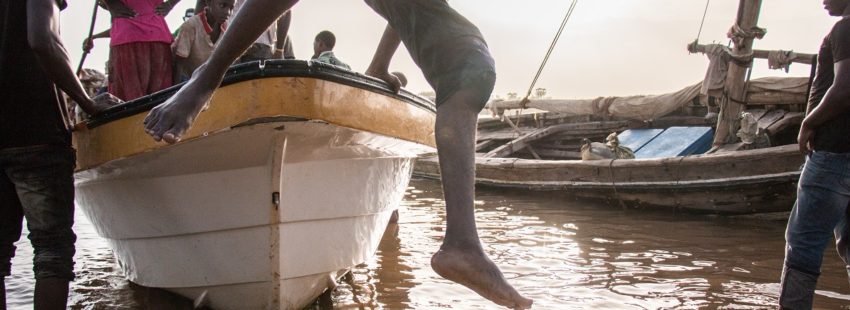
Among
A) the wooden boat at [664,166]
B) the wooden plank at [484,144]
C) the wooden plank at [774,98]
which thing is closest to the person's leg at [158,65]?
the wooden boat at [664,166]

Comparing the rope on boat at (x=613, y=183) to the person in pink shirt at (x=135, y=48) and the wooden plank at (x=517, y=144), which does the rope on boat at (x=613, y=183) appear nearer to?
the wooden plank at (x=517, y=144)

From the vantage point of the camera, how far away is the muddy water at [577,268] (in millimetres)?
3865

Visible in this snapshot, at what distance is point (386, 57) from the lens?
2807 mm

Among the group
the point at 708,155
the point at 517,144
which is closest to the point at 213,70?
the point at 708,155

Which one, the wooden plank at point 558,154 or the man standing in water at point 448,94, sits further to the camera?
the wooden plank at point 558,154

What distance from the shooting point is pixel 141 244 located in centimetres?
359

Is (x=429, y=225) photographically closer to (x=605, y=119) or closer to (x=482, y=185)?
(x=482, y=185)

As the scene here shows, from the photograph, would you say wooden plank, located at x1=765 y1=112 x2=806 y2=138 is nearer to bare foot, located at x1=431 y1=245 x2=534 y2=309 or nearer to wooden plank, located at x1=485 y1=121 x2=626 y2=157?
wooden plank, located at x1=485 y1=121 x2=626 y2=157

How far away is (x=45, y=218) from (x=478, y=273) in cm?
198

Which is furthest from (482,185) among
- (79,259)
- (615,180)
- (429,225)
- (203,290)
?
(203,290)

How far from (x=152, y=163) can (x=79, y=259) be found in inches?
119

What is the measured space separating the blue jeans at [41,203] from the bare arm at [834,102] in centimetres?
318

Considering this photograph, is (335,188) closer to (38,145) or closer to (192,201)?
(192,201)

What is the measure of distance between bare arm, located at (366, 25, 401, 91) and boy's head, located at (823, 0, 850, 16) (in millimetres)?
1931
